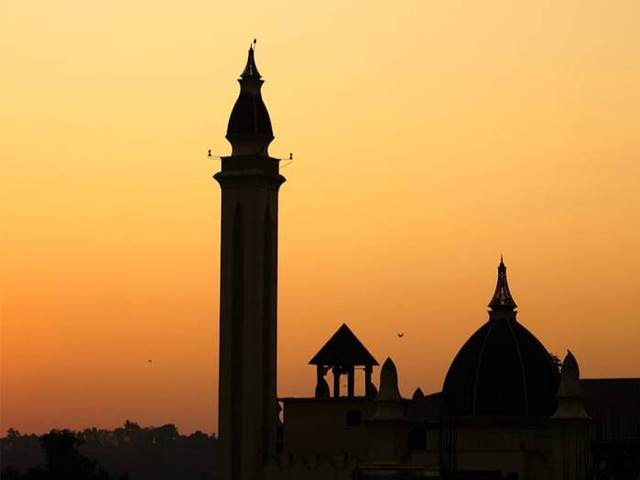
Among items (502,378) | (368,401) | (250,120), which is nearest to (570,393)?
(502,378)

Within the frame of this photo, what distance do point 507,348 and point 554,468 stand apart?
4877 millimetres

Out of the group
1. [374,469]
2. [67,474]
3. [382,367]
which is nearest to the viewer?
[374,469]

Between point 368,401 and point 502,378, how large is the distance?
6.25 meters

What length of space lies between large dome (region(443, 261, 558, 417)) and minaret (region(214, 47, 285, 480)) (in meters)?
7.22

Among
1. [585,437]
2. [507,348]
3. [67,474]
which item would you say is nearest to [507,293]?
[507,348]

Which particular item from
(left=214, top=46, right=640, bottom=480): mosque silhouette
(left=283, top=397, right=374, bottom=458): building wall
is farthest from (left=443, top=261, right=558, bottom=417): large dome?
(left=283, top=397, right=374, bottom=458): building wall

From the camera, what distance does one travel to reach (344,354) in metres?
75.2

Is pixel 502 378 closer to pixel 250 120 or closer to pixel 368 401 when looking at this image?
pixel 368 401

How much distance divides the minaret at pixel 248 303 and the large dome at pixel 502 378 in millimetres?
7216

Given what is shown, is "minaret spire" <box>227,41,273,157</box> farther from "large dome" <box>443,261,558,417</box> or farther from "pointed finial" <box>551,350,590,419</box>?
"pointed finial" <box>551,350,590,419</box>

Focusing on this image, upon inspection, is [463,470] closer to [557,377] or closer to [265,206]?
[557,377]

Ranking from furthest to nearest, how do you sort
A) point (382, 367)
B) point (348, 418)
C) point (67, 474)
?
point (67, 474) < point (348, 418) < point (382, 367)

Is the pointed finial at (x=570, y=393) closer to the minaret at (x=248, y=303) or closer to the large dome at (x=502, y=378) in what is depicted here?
the large dome at (x=502, y=378)

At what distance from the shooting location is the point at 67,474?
10419 centimetres
